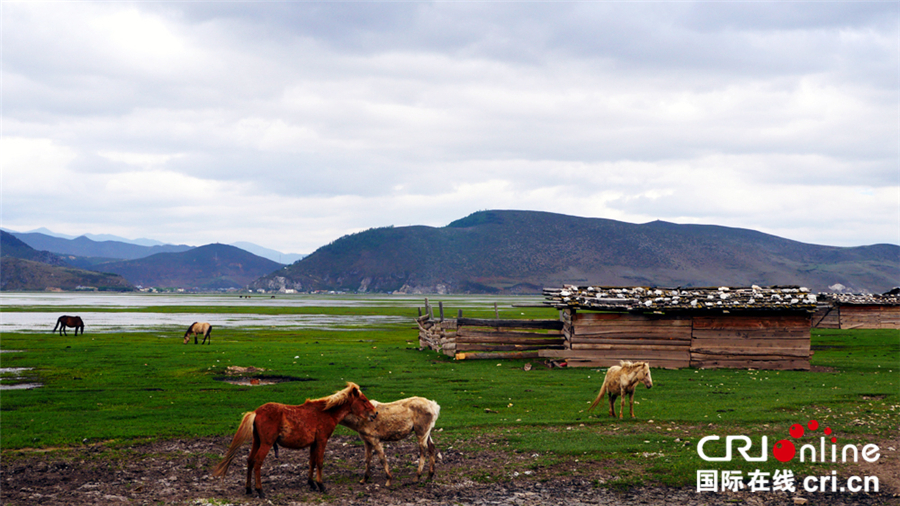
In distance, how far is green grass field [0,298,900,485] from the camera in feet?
41.3

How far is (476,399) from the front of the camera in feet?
57.6

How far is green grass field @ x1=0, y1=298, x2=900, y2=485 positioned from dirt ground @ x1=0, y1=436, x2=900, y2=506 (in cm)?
78

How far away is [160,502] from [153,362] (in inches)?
727

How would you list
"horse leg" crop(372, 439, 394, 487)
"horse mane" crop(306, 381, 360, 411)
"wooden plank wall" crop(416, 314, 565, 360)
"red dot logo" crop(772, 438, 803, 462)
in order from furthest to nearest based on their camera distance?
"wooden plank wall" crop(416, 314, 565, 360) < "red dot logo" crop(772, 438, 803, 462) < "horse leg" crop(372, 439, 394, 487) < "horse mane" crop(306, 381, 360, 411)

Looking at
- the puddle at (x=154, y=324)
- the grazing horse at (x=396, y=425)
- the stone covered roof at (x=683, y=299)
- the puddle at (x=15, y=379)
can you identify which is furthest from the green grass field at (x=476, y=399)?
the puddle at (x=154, y=324)

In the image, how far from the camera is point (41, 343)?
35000 millimetres

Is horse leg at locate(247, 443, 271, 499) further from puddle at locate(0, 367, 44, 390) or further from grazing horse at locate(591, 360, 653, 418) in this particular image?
puddle at locate(0, 367, 44, 390)

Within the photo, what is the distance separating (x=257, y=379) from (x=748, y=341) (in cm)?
1926

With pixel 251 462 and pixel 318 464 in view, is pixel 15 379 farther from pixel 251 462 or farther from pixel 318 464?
pixel 318 464

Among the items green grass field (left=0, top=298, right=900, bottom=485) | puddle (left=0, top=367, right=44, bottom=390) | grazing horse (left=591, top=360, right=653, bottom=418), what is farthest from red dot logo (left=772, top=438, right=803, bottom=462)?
puddle (left=0, top=367, right=44, bottom=390)

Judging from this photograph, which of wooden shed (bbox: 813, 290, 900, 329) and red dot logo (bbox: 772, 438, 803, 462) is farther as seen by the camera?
wooden shed (bbox: 813, 290, 900, 329)

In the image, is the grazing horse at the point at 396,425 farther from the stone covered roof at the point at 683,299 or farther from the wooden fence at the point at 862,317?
the wooden fence at the point at 862,317

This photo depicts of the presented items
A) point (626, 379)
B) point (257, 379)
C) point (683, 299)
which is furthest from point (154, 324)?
point (626, 379)

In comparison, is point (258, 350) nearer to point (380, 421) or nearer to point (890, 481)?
point (380, 421)
